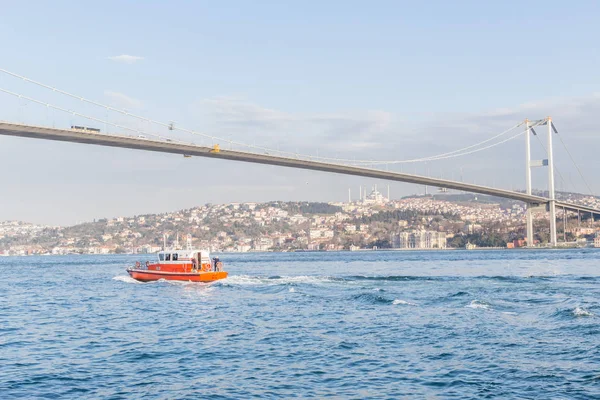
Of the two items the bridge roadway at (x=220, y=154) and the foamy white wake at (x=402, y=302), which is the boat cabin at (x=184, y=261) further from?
the foamy white wake at (x=402, y=302)

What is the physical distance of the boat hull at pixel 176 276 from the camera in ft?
127

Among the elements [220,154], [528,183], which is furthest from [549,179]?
[220,154]

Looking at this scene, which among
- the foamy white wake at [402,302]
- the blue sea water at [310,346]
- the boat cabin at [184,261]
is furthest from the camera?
the boat cabin at [184,261]

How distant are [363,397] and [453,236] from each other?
165380 mm

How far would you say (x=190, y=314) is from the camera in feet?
78.5

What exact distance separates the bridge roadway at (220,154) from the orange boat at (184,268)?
1313 centimetres

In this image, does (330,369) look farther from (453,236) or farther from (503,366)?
(453,236)

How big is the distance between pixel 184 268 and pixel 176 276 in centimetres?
64

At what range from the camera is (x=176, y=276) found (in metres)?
39.8

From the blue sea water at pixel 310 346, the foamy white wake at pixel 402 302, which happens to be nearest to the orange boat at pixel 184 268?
the blue sea water at pixel 310 346

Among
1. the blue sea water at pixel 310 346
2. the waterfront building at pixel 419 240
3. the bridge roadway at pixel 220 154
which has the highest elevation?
the bridge roadway at pixel 220 154

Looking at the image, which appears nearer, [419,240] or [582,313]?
[582,313]

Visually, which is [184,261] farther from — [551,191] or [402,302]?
[551,191]

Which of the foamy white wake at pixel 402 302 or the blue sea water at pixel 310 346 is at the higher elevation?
the foamy white wake at pixel 402 302
